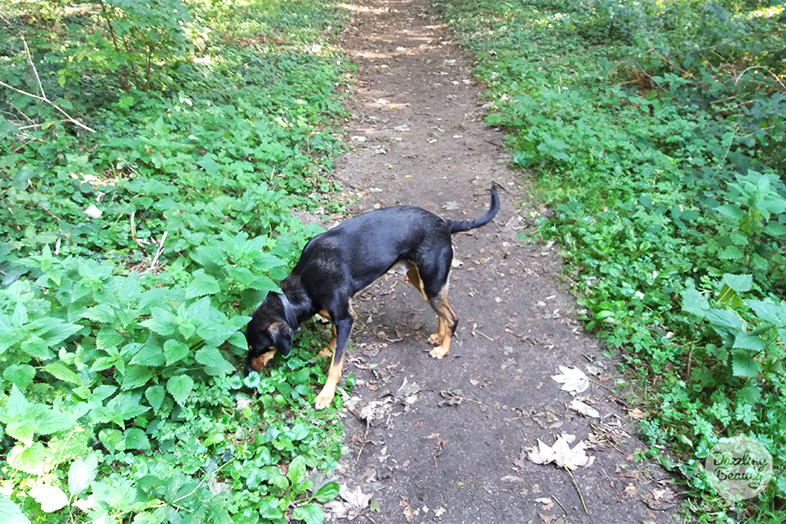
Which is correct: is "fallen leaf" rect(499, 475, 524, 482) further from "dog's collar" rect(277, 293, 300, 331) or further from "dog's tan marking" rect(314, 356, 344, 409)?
"dog's collar" rect(277, 293, 300, 331)

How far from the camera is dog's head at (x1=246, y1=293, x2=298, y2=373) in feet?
11.1

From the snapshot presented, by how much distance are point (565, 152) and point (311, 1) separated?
11.9 meters

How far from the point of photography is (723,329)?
137 inches

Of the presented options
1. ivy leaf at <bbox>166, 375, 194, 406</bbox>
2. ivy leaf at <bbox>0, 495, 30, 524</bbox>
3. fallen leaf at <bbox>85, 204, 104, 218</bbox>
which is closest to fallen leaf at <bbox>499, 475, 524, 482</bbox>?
ivy leaf at <bbox>166, 375, 194, 406</bbox>

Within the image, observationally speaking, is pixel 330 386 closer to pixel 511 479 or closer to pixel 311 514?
pixel 311 514

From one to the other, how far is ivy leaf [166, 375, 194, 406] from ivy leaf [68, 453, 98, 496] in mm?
523

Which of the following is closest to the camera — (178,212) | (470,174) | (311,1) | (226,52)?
(178,212)

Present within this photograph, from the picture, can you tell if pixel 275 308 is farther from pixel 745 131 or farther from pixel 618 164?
pixel 745 131

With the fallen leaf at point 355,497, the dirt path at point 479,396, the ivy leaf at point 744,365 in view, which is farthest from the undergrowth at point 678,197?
the fallen leaf at point 355,497

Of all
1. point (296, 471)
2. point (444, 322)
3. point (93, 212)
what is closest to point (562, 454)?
point (444, 322)

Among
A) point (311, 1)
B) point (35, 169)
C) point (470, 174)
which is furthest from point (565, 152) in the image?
point (311, 1)

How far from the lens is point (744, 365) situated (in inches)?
130

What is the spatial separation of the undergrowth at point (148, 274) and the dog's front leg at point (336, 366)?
104 mm

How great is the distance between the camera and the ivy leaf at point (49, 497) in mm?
2262
